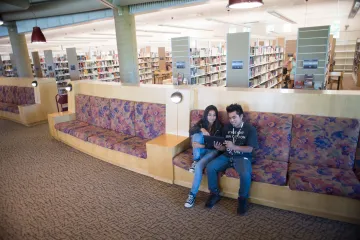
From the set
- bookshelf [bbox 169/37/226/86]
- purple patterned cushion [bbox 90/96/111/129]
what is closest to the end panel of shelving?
bookshelf [bbox 169/37/226/86]

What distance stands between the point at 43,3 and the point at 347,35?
1801 cm

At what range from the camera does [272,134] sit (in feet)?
9.71

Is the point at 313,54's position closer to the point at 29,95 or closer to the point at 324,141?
the point at 324,141

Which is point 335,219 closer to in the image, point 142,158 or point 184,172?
point 184,172

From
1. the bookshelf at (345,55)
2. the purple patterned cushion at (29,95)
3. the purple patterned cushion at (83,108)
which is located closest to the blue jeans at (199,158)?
the purple patterned cushion at (83,108)

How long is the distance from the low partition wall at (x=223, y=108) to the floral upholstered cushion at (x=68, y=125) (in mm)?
Result: 392

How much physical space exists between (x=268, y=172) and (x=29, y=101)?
22.5 ft

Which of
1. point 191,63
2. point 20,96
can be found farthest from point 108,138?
point 191,63

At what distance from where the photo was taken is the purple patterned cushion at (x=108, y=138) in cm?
393

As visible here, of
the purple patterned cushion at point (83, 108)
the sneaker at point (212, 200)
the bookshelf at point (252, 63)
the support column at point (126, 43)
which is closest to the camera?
the sneaker at point (212, 200)

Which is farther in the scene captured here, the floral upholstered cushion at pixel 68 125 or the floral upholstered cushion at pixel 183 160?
the floral upholstered cushion at pixel 68 125

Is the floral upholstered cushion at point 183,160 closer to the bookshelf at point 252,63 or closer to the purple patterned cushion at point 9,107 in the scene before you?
the bookshelf at point 252,63

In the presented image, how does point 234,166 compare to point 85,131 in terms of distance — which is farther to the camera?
point 85,131

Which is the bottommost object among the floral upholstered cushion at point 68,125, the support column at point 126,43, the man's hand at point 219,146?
the floral upholstered cushion at point 68,125
